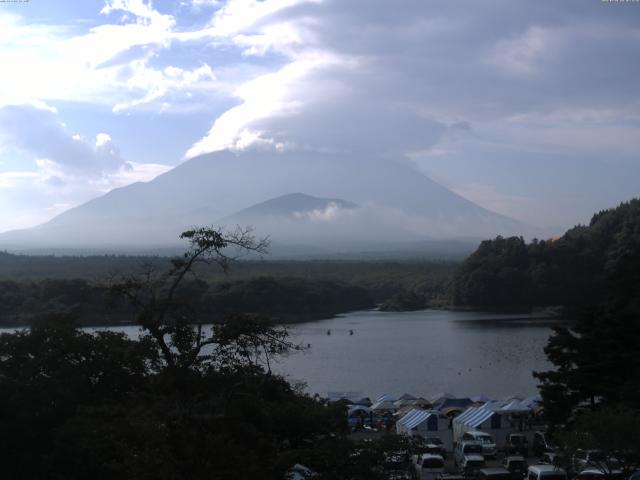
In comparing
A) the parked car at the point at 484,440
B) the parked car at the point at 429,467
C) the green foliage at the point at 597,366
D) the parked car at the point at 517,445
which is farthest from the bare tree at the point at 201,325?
the green foliage at the point at 597,366

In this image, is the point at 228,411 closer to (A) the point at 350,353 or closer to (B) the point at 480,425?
(B) the point at 480,425

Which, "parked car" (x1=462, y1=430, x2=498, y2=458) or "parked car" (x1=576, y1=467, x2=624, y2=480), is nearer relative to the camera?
"parked car" (x1=576, y1=467, x2=624, y2=480)

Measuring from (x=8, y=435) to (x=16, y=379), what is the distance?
2.05ft

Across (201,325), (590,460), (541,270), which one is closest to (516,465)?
(590,460)

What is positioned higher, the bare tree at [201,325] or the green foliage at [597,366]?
the bare tree at [201,325]

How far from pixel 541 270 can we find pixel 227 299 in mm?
15194

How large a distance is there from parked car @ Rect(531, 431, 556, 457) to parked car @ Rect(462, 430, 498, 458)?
20.2 inches

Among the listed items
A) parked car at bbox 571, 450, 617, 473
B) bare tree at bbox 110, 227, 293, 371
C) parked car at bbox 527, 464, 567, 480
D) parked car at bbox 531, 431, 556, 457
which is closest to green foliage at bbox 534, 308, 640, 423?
parked car at bbox 531, 431, 556, 457

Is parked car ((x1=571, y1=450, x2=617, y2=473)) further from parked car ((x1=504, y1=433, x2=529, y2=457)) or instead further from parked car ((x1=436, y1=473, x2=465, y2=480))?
parked car ((x1=504, y1=433, x2=529, y2=457))

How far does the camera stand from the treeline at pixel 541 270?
3734 centimetres

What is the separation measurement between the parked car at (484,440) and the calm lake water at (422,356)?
283 centimetres

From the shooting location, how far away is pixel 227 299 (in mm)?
31656

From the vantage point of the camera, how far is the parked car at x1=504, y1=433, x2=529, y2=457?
33.4 ft

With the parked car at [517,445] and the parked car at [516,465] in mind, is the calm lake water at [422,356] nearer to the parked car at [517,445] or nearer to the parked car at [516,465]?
the parked car at [517,445]
